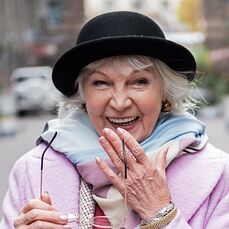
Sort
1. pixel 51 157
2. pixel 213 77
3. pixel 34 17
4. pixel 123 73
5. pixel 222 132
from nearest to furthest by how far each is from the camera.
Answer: pixel 123 73 < pixel 51 157 < pixel 222 132 < pixel 213 77 < pixel 34 17

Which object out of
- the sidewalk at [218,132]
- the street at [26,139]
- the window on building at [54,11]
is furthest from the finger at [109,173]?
the window on building at [54,11]

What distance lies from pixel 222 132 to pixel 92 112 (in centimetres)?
1595

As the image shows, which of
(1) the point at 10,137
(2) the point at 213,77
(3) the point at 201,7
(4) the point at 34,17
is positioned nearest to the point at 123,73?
(1) the point at 10,137

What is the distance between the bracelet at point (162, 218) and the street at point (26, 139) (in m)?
7.14

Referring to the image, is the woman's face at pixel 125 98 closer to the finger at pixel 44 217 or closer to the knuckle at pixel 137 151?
the knuckle at pixel 137 151

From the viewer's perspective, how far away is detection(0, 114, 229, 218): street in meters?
13.0

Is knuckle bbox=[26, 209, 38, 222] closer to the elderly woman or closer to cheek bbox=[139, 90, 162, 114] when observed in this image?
the elderly woman

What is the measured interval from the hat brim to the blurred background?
6.3 inches

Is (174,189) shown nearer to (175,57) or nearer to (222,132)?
(175,57)

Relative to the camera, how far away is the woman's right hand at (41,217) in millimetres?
1935

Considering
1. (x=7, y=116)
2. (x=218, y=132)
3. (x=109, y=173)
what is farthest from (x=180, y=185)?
(x=7, y=116)

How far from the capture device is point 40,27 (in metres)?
43.6

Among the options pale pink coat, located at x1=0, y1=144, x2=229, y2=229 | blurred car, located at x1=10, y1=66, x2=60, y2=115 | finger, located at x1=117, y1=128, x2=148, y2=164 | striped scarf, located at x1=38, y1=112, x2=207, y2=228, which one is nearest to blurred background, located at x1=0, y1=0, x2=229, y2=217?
blurred car, located at x1=10, y1=66, x2=60, y2=115

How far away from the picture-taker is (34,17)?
145ft
